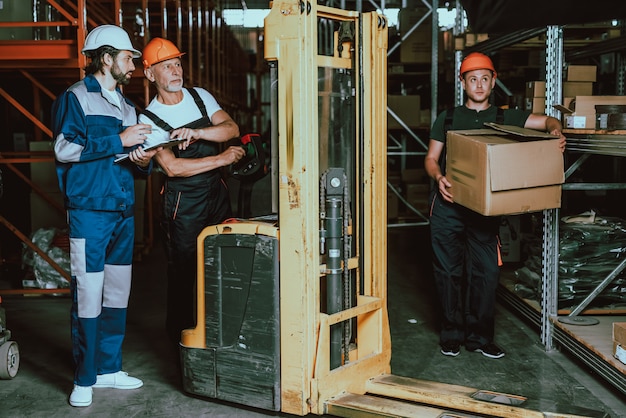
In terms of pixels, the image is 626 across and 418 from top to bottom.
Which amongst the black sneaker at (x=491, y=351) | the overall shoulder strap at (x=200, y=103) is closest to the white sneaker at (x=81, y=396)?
the overall shoulder strap at (x=200, y=103)

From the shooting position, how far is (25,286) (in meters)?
7.12

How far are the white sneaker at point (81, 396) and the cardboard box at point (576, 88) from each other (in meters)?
4.32

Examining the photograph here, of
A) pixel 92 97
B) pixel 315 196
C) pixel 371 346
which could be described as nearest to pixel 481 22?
pixel 315 196

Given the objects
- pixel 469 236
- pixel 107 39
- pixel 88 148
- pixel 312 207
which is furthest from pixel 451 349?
pixel 107 39

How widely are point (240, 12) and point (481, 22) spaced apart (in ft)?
80.9

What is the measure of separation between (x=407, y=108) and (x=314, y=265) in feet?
26.0

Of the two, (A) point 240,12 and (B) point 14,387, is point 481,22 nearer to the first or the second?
(B) point 14,387

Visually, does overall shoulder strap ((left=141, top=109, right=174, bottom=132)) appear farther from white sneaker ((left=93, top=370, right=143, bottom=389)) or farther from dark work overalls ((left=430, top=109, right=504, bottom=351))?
dark work overalls ((left=430, top=109, right=504, bottom=351))

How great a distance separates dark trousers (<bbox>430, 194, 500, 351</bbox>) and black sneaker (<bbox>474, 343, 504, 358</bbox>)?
0.04 metres

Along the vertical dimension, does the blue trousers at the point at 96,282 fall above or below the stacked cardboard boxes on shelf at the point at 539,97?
below

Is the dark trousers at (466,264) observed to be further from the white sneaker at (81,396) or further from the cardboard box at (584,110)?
the white sneaker at (81,396)

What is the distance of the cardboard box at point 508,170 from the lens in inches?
162

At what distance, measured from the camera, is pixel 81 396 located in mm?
4129

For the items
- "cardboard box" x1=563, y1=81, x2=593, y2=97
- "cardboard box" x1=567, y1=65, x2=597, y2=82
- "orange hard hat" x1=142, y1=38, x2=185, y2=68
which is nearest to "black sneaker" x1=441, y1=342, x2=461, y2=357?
"cardboard box" x1=563, y1=81, x2=593, y2=97
